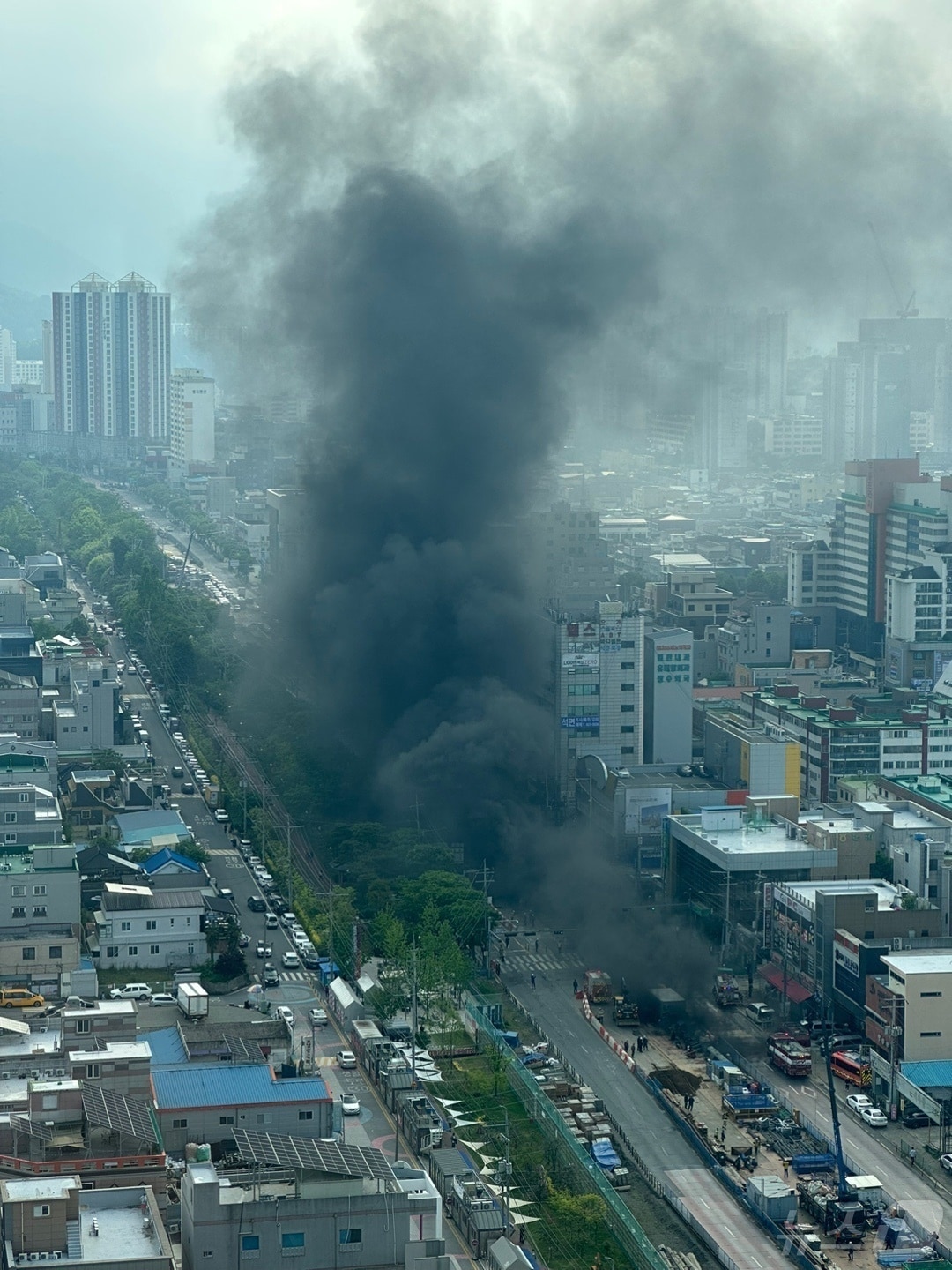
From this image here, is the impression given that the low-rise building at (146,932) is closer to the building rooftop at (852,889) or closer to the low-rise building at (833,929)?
the low-rise building at (833,929)

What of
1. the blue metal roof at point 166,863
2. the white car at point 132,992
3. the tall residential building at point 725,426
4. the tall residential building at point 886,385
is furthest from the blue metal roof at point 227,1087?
the tall residential building at point 886,385

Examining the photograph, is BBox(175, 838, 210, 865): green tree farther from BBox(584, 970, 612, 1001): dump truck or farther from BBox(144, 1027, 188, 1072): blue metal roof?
BBox(144, 1027, 188, 1072): blue metal roof

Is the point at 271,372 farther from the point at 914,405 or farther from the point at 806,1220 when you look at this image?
the point at 914,405

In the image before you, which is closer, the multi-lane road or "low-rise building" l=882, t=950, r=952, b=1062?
the multi-lane road

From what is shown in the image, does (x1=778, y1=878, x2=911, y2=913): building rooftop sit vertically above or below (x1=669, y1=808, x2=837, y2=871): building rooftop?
below

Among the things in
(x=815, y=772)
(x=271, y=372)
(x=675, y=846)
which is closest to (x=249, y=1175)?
(x=675, y=846)

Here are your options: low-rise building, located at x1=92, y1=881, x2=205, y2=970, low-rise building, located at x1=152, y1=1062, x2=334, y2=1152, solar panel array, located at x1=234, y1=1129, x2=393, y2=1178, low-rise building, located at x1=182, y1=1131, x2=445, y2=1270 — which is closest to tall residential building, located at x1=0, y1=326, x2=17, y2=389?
low-rise building, located at x1=92, y1=881, x2=205, y2=970

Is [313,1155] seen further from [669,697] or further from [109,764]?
[669,697]
